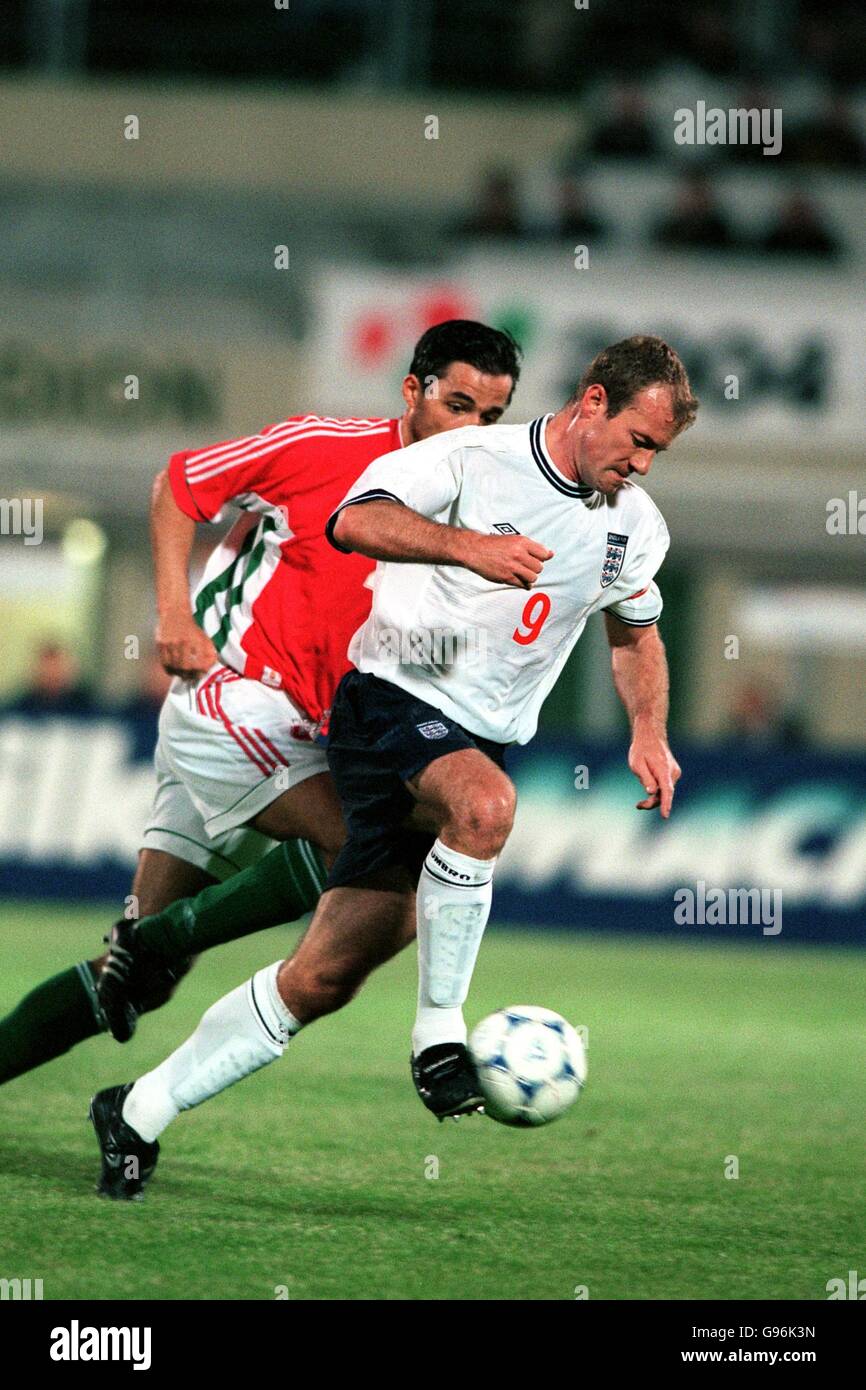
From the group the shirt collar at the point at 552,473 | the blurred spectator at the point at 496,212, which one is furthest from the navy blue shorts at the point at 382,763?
the blurred spectator at the point at 496,212

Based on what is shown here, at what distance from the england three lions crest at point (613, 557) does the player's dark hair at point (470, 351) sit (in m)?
0.72

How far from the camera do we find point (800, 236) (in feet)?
55.5

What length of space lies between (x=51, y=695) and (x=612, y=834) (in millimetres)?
3785

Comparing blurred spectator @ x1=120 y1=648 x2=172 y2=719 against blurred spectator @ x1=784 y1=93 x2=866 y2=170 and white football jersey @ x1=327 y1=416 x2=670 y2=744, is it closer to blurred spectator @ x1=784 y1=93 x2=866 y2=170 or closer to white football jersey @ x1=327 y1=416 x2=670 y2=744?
white football jersey @ x1=327 y1=416 x2=670 y2=744

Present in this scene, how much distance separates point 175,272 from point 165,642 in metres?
13.9

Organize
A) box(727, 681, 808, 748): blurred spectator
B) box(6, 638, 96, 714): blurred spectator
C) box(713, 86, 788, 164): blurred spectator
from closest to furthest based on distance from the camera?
box(6, 638, 96, 714): blurred spectator → box(727, 681, 808, 748): blurred spectator → box(713, 86, 788, 164): blurred spectator

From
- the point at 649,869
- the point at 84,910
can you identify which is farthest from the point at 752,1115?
the point at 84,910

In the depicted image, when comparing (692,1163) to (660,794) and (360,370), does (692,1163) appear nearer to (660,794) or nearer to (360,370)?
(660,794)

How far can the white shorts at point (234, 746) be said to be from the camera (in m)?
5.25

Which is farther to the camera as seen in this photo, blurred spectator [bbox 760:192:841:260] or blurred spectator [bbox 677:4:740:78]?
blurred spectator [bbox 677:4:740:78]

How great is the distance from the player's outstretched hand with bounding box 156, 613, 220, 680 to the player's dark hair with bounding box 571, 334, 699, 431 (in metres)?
1.30

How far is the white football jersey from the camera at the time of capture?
15.0 feet

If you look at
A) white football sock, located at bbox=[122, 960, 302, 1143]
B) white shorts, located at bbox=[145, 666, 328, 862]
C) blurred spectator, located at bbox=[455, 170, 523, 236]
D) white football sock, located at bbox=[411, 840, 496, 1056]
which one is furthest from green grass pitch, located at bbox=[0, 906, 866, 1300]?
blurred spectator, located at bbox=[455, 170, 523, 236]

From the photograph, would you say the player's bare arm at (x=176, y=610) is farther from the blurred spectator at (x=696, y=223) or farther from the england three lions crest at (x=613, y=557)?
the blurred spectator at (x=696, y=223)
